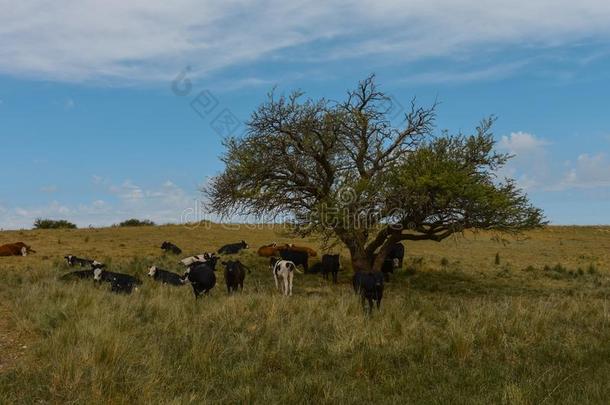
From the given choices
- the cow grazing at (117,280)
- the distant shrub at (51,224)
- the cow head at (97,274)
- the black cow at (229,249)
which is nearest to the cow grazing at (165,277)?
the cow grazing at (117,280)

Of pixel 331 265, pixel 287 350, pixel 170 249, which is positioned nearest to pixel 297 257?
pixel 331 265

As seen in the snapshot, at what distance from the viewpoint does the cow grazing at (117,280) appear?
57.8 ft

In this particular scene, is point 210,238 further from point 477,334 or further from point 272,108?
point 477,334

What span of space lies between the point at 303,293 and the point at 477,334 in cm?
945

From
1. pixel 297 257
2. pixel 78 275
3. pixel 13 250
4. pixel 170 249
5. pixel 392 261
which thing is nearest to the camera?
pixel 78 275

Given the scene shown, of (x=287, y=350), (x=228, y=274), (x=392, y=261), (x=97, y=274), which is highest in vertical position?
(x=392, y=261)

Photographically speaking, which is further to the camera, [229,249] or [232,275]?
[229,249]

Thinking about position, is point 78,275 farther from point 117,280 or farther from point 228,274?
point 228,274

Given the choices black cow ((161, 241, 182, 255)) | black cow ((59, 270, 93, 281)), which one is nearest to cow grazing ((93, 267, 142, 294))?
black cow ((59, 270, 93, 281))

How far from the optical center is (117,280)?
60.3 ft

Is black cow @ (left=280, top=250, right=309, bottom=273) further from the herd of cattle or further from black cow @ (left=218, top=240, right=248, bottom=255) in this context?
black cow @ (left=218, top=240, right=248, bottom=255)

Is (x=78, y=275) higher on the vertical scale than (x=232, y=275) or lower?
lower

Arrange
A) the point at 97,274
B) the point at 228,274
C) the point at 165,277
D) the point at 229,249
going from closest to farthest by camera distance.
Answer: the point at 228,274
the point at 97,274
the point at 165,277
the point at 229,249

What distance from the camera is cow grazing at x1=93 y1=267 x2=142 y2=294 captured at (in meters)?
17.6
